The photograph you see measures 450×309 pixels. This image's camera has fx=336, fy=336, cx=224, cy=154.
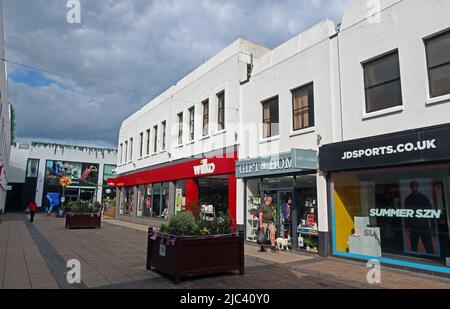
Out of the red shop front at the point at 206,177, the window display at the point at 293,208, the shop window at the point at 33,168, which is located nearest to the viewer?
→ the window display at the point at 293,208

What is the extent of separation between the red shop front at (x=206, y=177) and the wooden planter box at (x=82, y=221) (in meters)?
4.32

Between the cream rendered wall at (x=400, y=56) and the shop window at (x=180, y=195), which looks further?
the shop window at (x=180, y=195)

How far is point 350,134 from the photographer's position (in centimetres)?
990

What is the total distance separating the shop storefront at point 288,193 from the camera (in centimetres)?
1079

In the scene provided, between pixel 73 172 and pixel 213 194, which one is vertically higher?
pixel 73 172

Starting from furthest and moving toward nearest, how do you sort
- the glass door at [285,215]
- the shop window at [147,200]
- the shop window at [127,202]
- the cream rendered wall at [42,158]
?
the cream rendered wall at [42,158], the shop window at [127,202], the shop window at [147,200], the glass door at [285,215]

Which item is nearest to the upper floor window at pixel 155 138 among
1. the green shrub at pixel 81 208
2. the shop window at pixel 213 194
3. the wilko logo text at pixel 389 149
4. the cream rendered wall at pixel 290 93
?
the green shrub at pixel 81 208

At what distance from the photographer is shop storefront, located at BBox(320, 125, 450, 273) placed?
792 cm

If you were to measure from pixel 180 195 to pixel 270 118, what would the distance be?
7961mm

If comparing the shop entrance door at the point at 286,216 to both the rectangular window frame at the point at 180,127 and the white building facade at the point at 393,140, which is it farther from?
the rectangular window frame at the point at 180,127

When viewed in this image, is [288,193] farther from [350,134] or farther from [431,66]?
[431,66]

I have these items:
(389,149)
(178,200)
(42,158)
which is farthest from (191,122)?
(42,158)

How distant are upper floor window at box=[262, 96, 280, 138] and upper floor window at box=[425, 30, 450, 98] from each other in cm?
565

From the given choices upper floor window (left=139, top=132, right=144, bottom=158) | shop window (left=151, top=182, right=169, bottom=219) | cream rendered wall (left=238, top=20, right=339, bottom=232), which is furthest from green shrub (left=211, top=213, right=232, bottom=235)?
upper floor window (left=139, top=132, right=144, bottom=158)
